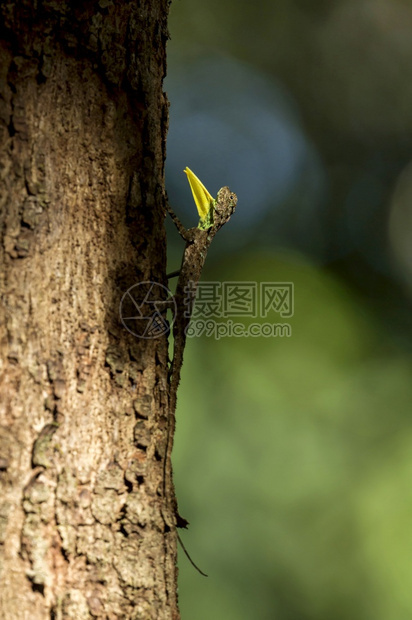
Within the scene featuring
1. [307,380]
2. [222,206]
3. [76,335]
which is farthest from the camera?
[307,380]

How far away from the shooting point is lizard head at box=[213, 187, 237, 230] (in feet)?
7.13

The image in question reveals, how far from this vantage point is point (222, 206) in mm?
2199

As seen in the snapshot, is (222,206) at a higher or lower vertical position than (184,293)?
higher

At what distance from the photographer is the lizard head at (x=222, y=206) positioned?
2.17 meters

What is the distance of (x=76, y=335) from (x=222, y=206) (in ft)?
4.30

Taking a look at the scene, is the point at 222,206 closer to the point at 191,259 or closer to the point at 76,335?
the point at 191,259

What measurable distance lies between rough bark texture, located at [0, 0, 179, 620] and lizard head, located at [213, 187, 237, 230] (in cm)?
100

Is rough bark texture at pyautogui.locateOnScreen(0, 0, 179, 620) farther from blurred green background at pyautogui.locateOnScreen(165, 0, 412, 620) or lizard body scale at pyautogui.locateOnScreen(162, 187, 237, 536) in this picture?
blurred green background at pyautogui.locateOnScreen(165, 0, 412, 620)

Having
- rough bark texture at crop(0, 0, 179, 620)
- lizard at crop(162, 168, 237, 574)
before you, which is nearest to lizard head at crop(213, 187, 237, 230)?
lizard at crop(162, 168, 237, 574)

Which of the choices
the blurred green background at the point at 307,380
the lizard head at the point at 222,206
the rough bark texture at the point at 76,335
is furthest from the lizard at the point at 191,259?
the blurred green background at the point at 307,380

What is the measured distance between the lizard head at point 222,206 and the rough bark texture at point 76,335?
1003 mm

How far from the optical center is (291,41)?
4.85 meters

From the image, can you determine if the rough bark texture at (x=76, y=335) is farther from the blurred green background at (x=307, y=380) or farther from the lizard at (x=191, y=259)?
the blurred green background at (x=307, y=380)

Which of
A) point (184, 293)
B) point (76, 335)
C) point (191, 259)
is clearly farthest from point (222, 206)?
point (76, 335)
